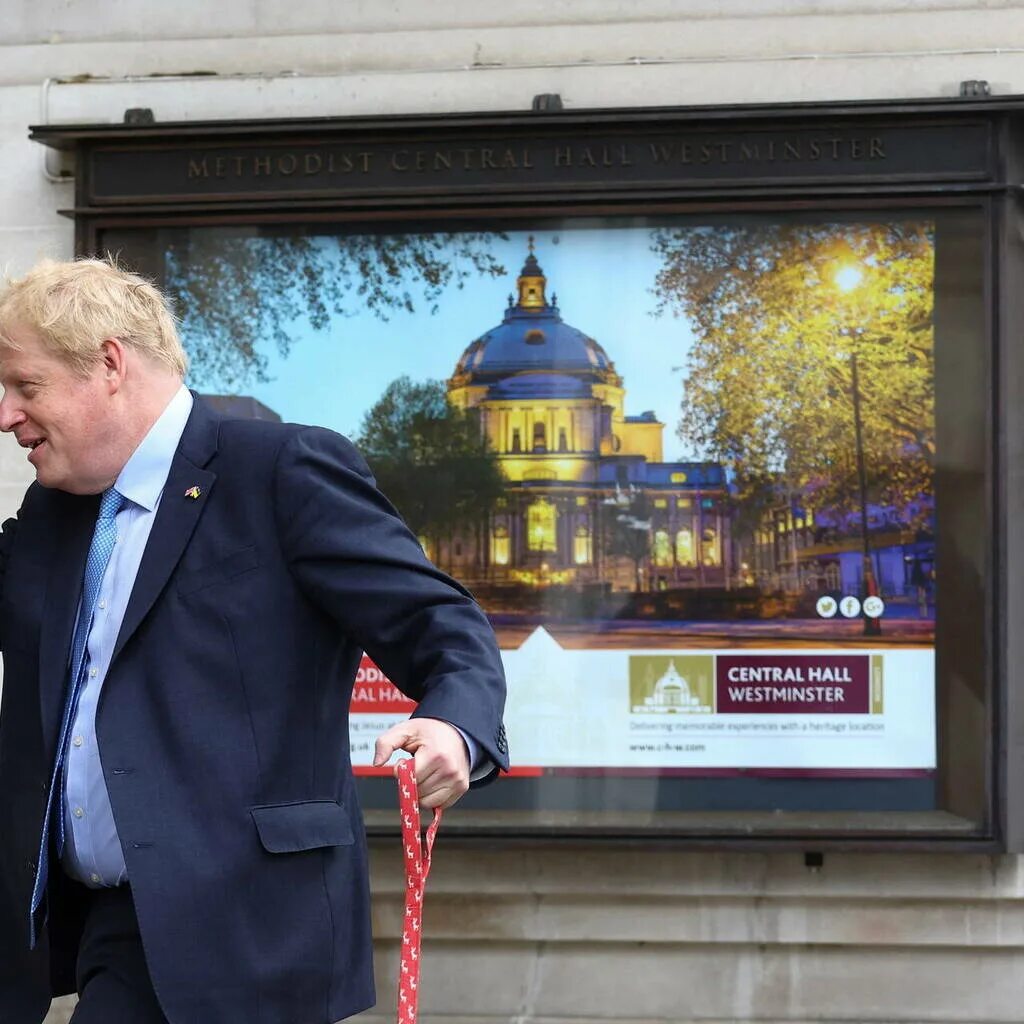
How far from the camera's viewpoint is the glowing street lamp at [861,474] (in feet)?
17.7

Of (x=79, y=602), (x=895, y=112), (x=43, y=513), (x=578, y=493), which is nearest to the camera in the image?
(x=79, y=602)

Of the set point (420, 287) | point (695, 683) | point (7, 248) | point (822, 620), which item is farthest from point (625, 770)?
point (7, 248)

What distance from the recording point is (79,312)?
259cm

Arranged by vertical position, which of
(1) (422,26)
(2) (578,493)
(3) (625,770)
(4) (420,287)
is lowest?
(3) (625,770)

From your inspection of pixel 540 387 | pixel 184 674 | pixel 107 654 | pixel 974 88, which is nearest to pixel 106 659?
→ pixel 107 654

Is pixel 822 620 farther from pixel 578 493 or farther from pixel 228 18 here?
pixel 228 18

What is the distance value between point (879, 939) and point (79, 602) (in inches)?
143

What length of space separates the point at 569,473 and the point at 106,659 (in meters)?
3.08

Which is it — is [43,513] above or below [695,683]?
above

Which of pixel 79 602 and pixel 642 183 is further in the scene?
pixel 642 183

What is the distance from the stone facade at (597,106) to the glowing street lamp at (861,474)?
1.95 feet

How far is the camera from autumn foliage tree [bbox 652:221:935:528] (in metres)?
5.39

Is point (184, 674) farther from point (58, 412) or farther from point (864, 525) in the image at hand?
point (864, 525)

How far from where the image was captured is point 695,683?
5414mm
